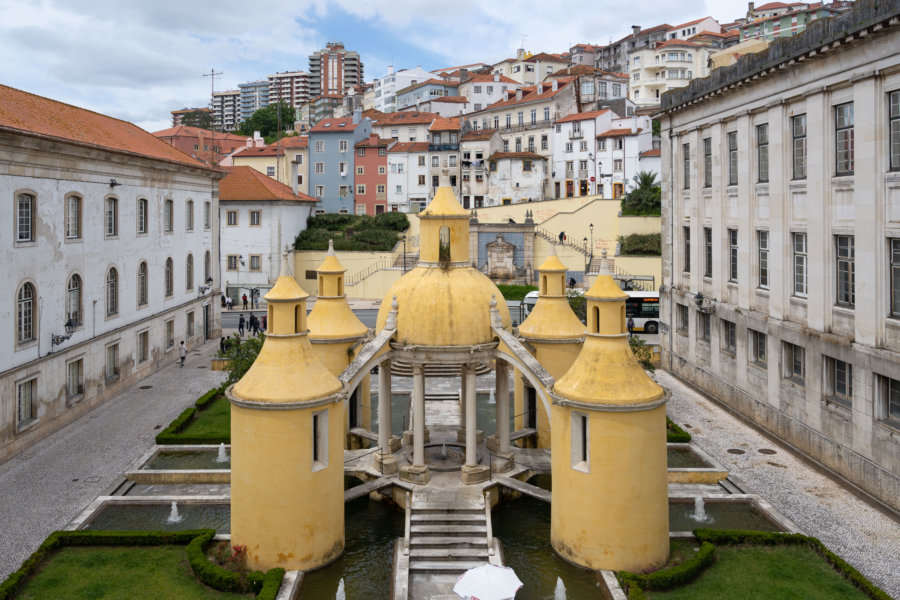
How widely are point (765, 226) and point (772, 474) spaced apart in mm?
9933

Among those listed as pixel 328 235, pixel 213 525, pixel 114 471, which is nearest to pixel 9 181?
pixel 114 471

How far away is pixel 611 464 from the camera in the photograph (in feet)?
57.8

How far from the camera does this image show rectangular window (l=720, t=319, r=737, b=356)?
32741mm

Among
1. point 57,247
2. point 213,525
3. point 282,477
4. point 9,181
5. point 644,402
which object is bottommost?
point 213,525

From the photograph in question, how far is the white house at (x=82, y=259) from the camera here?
27031 mm

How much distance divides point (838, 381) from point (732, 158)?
459 inches

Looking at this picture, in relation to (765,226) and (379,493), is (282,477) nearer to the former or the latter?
(379,493)

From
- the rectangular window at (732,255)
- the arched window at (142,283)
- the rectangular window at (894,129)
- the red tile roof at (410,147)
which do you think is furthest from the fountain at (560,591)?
the red tile roof at (410,147)

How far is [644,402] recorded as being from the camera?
58.0 ft

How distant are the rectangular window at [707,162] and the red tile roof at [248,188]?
130 feet

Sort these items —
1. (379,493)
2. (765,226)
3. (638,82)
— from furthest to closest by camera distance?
(638,82) → (765,226) → (379,493)

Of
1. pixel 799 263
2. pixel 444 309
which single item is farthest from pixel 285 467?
pixel 799 263

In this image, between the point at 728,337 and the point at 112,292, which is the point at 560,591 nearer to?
the point at 728,337

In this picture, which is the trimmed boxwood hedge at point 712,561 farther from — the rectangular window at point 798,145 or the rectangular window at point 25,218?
the rectangular window at point 25,218
